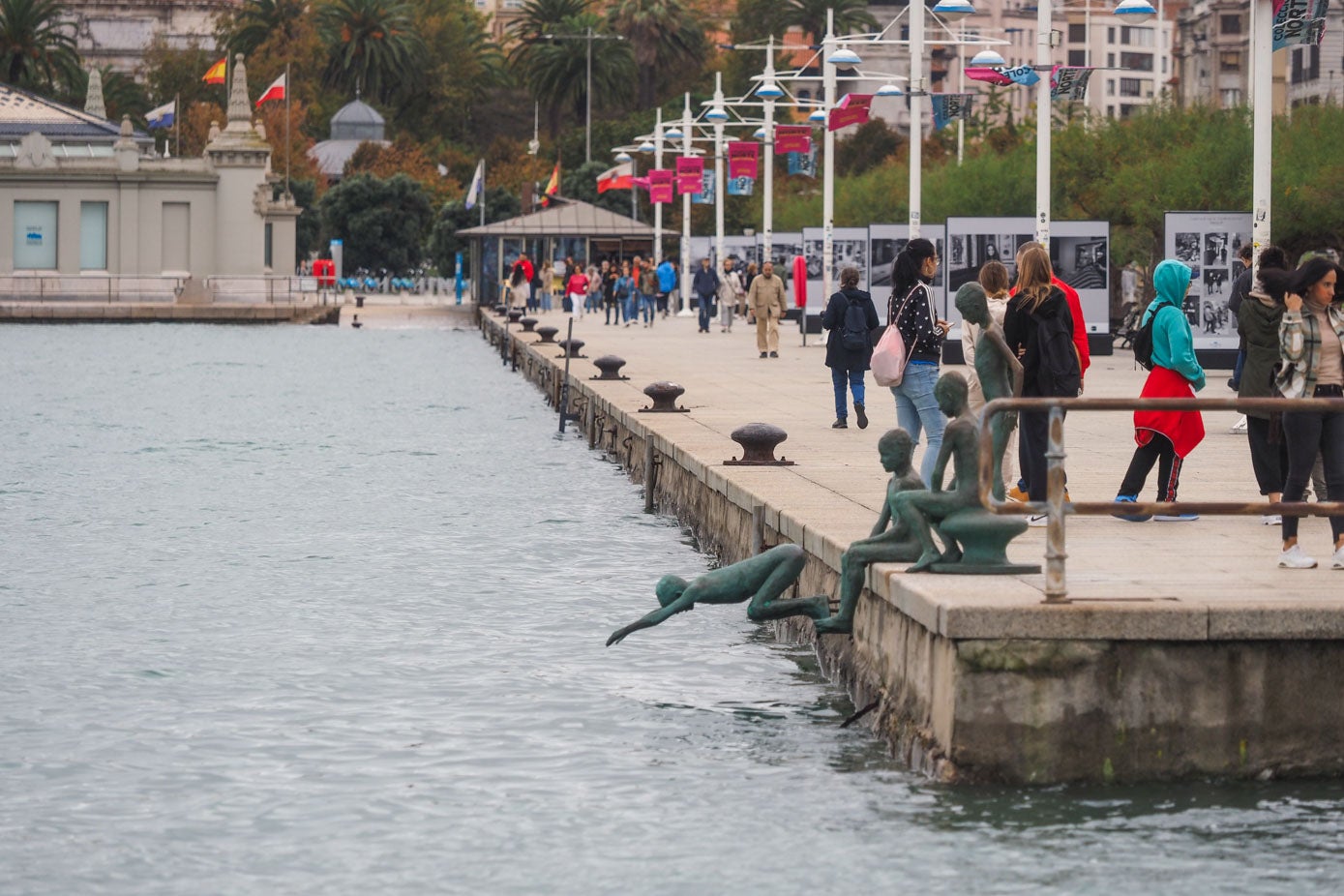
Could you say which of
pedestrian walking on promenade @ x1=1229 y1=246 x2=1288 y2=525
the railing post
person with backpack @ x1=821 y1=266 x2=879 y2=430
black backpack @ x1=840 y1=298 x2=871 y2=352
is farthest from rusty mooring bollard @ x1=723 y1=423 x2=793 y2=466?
the railing post

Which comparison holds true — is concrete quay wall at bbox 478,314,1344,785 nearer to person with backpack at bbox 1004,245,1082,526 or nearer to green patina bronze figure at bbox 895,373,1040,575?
green patina bronze figure at bbox 895,373,1040,575

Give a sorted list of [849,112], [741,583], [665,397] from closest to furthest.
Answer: [741,583], [665,397], [849,112]

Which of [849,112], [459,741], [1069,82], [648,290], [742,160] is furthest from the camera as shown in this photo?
[648,290]

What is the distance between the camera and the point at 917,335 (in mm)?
17547

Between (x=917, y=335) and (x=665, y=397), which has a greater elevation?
(x=917, y=335)

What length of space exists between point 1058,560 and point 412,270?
348 feet

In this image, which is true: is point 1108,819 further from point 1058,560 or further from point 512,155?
point 512,155

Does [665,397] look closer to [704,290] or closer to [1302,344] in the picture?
[1302,344]

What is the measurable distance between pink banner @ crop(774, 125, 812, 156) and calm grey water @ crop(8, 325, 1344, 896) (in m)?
30.0

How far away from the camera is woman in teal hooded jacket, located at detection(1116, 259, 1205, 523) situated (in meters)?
14.2

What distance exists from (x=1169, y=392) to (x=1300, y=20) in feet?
28.3

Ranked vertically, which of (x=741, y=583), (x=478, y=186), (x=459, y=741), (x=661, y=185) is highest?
(x=478, y=186)

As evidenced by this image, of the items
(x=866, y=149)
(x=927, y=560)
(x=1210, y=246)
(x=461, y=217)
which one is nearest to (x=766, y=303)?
(x=1210, y=246)

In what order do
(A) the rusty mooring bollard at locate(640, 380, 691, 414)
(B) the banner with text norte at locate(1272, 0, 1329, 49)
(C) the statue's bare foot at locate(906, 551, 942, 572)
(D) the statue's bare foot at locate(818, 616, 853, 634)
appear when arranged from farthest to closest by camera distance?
(A) the rusty mooring bollard at locate(640, 380, 691, 414) → (B) the banner with text norte at locate(1272, 0, 1329, 49) → (D) the statue's bare foot at locate(818, 616, 853, 634) → (C) the statue's bare foot at locate(906, 551, 942, 572)
